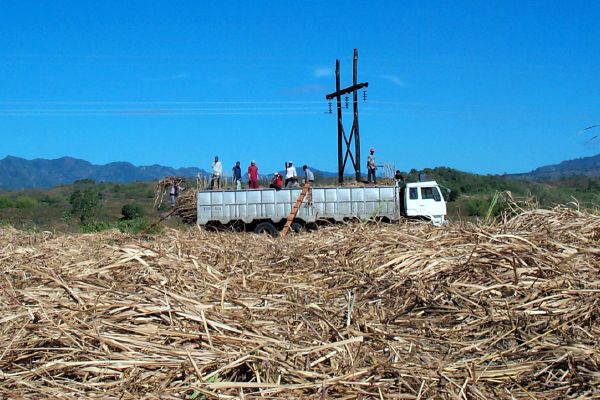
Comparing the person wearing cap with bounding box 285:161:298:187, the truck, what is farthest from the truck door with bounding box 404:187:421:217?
the person wearing cap with bounding box 285:161:298:187

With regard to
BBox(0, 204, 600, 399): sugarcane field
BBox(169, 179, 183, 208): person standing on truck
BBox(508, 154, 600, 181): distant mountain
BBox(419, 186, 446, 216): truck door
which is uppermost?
BBox(508, 154, 600, 181): distant mountain

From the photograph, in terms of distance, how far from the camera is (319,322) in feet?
15.9

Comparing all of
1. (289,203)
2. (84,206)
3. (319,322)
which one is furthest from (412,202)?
(84,206)

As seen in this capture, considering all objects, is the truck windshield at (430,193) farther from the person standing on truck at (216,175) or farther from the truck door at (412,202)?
the person standing on truck at (216,175)

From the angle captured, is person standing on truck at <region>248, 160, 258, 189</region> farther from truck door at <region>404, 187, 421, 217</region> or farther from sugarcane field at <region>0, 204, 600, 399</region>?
sugarcane field at <region>0, 204, 600, 399</region>

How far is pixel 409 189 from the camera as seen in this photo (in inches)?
956

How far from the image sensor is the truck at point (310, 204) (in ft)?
79.6

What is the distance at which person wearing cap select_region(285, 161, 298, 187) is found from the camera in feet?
86.9

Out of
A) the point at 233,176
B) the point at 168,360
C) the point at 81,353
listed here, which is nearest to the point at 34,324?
the point at 81,353

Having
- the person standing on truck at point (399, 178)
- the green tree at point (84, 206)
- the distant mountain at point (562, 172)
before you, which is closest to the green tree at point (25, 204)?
the green tree at point (84, 206)

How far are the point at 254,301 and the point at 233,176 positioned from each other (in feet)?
71.1

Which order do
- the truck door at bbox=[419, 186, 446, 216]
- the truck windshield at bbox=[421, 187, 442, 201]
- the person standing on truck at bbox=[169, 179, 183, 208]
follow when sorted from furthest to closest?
the person standing on truck at bbox=[169, 179, 183, 208] → the truck windshield at bbox=[421, 187, 442, 201] → the truck door at bbox=[419, 186, 446, 216]

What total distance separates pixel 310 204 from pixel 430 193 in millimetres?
4140

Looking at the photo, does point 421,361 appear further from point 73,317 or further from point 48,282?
point 48,282
